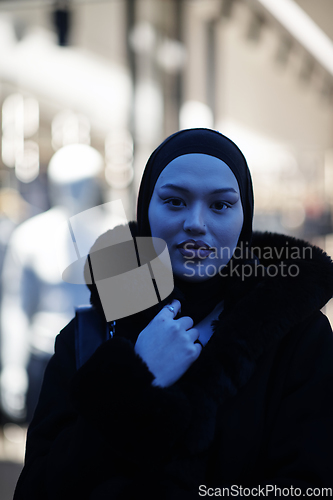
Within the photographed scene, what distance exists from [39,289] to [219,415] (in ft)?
7.01

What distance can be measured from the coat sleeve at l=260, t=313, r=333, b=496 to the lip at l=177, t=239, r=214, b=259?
0.72 feet

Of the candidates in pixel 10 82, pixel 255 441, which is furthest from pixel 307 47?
pixel 255 441

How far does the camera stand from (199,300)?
2.96 feet

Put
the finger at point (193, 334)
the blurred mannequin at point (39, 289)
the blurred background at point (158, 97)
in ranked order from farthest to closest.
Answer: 1. the blurred background at point (158, 97)
2. the blurred mannequin at point (39, 289)
3. the finger at point (193, 334)

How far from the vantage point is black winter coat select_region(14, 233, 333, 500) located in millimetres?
724

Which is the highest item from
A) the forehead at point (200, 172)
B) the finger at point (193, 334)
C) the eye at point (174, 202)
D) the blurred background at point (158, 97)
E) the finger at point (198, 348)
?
the blurred background at point (158, 97)

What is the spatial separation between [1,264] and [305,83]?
2.67m

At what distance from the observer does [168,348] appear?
0.78 m

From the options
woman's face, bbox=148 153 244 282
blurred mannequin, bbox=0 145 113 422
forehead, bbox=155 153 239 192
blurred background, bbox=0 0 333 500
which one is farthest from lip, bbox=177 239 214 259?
blurred background, bbox=0 0 333 500

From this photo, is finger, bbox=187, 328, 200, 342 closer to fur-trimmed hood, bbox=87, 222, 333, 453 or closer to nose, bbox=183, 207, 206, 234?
fur-trimmed hood, bbox=87, 222, 333, 453

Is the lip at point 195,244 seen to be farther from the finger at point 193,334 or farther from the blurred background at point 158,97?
the blurred background at point 158,97

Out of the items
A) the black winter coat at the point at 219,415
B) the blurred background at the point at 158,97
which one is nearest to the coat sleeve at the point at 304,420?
the black winter coat at the point at 219,415

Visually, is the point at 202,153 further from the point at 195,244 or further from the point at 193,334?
the point at 193,334

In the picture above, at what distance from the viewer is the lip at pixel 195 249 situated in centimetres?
84
